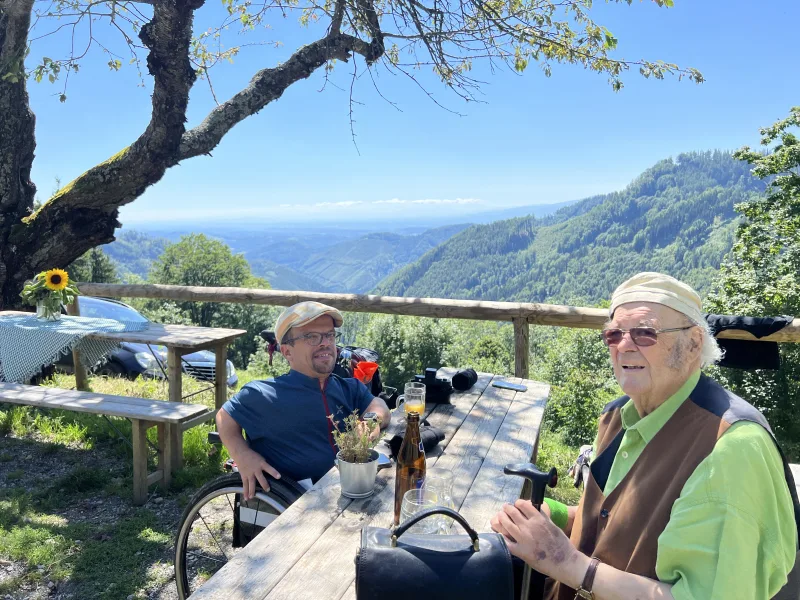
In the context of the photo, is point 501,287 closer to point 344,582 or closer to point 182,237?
point 182,237

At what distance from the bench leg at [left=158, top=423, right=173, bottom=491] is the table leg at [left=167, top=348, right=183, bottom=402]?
0.65 m

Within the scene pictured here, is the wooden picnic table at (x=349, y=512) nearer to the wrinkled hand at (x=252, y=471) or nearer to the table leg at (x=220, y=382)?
the wrinkled hand at (x=252, y=471)

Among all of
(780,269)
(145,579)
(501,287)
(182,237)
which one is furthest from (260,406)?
(501,287)

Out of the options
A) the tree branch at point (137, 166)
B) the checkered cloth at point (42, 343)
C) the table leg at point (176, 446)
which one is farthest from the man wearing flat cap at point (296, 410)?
the tree branch at point (137, 166)

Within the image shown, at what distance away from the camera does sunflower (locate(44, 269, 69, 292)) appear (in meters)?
4.81

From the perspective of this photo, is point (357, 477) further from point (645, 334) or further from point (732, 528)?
point (732, 528)

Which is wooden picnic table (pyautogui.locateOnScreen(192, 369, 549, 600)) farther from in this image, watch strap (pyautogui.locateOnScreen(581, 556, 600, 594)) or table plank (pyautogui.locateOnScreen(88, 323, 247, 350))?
table plank (pyautogui.locateOnScreen(88, 323, 247, 350))

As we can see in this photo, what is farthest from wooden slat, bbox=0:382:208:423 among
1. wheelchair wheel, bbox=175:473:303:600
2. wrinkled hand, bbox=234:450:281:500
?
wrinkled hand, bbox=234:450:281:500

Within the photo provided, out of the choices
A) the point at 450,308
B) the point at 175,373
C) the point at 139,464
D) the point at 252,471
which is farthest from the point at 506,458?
the point at 175,373

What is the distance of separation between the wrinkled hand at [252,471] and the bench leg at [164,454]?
1.88 m

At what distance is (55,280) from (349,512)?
166 inches

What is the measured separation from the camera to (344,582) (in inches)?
55.0

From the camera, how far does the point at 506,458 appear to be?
2.17 metres

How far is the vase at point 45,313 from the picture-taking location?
15.9 feet
